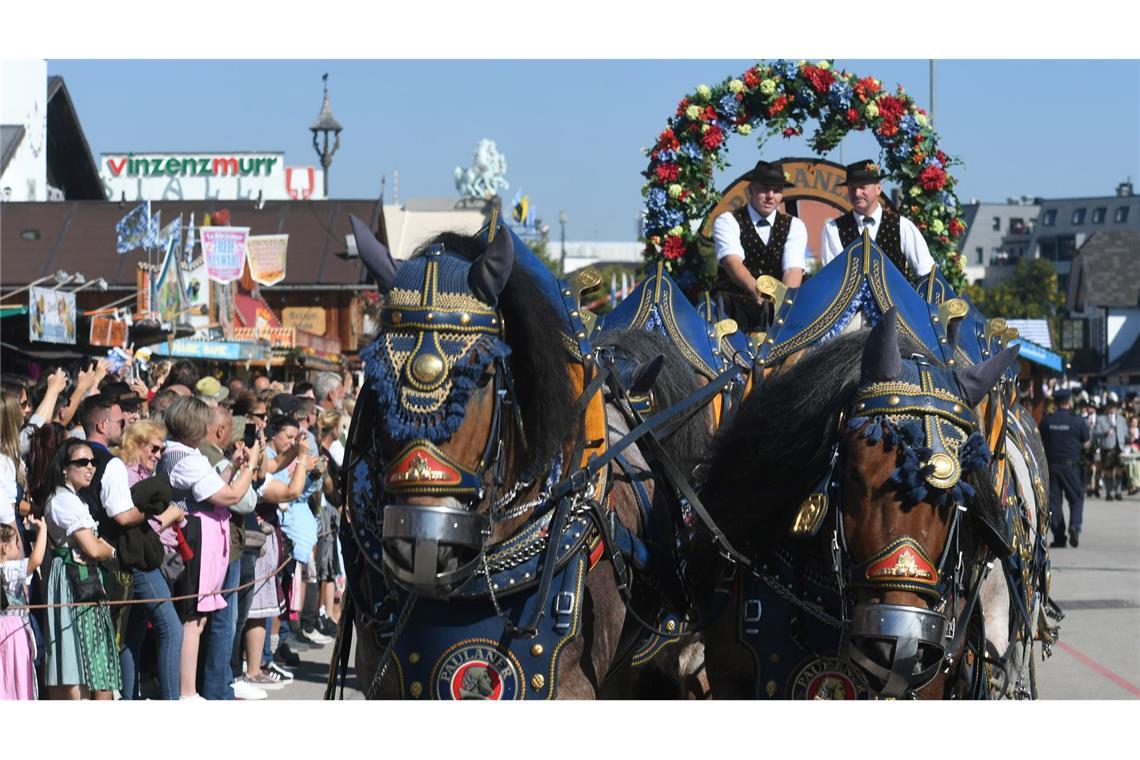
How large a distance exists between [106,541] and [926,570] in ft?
15.4

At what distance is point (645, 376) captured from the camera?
568 centimetres

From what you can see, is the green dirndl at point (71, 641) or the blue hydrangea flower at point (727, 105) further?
the blue hydrangea flower at point (727, 105)

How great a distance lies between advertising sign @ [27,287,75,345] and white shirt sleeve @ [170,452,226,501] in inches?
269

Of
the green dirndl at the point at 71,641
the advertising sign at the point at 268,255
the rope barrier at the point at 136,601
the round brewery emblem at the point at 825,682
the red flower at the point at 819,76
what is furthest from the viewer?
the advertising sign at the point at 268,255

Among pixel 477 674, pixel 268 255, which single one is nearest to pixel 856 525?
pixel 477 674

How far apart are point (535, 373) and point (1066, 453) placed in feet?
54.1

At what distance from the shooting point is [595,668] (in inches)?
181

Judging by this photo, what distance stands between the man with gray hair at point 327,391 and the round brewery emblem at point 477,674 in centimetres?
925

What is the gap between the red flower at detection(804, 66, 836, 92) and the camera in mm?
8758

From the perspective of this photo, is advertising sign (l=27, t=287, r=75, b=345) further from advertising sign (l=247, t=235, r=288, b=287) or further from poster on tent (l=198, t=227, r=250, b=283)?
advertising sign (l=247, t=235, r=288, b=287)

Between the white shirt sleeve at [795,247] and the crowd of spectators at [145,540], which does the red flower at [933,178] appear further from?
the crowd of spectators at [145,540]

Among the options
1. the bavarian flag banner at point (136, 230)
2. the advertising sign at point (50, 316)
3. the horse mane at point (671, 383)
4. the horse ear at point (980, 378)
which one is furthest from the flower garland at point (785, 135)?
the bavarian flag banner at point (136, 230)

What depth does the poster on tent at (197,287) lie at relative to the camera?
22.4 m

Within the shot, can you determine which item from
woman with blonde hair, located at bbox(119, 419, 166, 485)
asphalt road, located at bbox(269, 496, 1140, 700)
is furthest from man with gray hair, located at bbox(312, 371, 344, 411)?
woman with blonde hair, located at bbox(119, 419, 166, 485)
